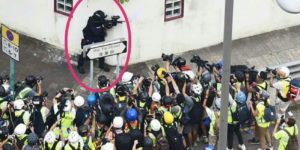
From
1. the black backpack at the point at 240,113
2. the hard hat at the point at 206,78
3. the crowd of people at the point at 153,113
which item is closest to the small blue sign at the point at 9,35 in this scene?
the crowd of people at the point at 153,113

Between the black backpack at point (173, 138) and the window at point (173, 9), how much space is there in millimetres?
5244

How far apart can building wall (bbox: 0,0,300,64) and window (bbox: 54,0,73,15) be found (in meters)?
0.11

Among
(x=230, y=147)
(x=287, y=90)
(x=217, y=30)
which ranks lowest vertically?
(x=230, y=147)

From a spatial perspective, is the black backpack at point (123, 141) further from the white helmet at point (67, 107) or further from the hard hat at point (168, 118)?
the white helmet at point (67, 107)

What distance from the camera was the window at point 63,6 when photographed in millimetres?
19938

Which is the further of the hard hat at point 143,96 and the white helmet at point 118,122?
the hard hat at point 143,96

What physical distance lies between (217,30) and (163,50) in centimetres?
169

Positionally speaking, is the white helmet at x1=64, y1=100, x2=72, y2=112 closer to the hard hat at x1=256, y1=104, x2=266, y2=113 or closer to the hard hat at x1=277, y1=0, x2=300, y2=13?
the hard hat at x1=256, y1=104, x2=266, y2=113

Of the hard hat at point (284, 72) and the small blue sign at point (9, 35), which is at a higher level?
the small blue sign at point (9, 35)

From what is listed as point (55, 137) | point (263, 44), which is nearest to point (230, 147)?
point (55, 137)

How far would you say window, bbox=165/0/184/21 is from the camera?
2003cm

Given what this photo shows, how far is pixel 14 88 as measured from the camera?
16.8m

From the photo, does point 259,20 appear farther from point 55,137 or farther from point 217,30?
point 55,137

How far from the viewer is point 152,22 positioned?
19766 millimetres
